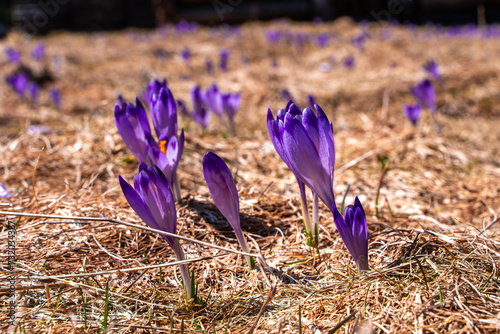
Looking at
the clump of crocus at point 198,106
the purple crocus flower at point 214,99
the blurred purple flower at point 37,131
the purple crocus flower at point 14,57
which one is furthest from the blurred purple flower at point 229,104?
the purple crocus flower at point 14,57

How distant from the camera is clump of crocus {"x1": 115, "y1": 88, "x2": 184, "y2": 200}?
1.53 m

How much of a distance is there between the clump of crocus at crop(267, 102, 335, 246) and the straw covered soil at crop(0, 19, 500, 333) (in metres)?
0.30

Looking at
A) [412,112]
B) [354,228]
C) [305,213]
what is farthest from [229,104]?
[354,228]

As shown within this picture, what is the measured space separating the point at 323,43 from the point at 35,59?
518cm

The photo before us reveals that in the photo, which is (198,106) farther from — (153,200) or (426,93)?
(153,200)

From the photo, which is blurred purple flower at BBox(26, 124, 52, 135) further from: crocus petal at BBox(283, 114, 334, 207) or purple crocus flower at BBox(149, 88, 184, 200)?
crocus petal at BBox(283, 114, 334, 207)

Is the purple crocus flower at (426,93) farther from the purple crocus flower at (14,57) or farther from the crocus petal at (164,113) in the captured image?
the purple crocus flower at (14,57)

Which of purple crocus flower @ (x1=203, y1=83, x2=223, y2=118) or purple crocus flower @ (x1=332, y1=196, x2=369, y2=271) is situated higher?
purple crocus flower @ (x1=203, y1=83, x2=223, y2=118)

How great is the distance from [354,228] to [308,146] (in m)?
0.26

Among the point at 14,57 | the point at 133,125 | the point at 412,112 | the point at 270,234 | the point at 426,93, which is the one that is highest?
the point at 14,57

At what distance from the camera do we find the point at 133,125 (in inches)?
62.5

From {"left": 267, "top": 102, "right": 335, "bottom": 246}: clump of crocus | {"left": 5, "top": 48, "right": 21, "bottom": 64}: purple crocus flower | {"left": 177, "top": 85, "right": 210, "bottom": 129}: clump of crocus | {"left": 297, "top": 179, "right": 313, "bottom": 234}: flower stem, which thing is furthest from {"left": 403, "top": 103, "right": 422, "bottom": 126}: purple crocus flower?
{"left": 5, "top": 48, "right": 21, "bottom": 64}: purple crocus flower

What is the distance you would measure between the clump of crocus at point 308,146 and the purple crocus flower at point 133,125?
0.57m

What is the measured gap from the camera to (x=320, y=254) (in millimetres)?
1490
